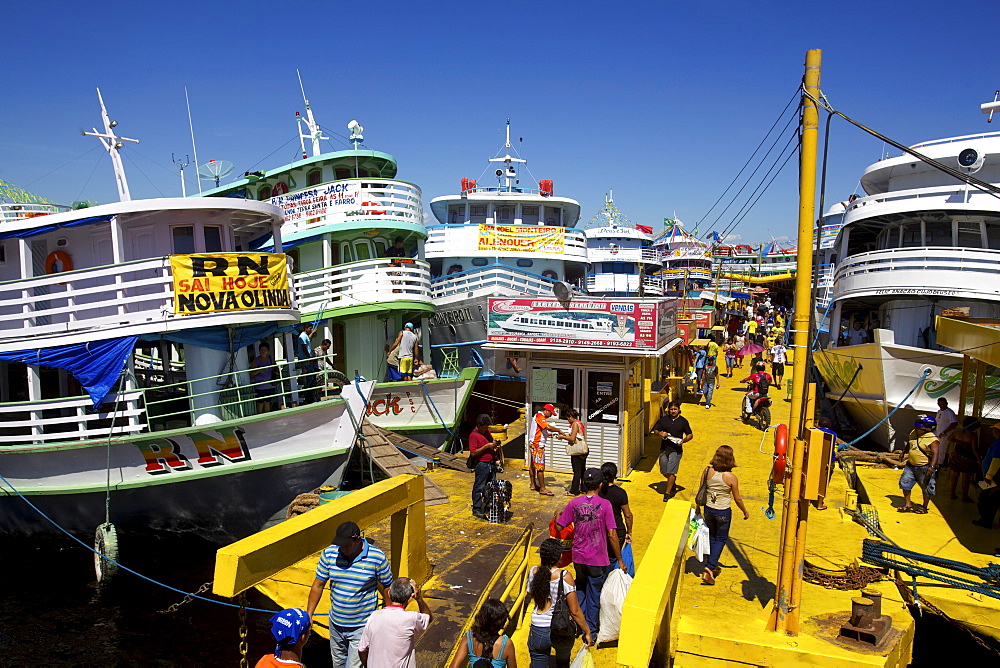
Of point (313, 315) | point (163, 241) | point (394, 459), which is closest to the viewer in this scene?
point (163, 241)

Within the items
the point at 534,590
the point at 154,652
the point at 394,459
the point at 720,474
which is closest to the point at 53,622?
the point at 154,652

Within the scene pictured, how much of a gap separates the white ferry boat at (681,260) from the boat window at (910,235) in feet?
88.6

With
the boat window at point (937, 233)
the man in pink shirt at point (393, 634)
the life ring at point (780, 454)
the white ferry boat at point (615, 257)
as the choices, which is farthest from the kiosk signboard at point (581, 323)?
the white ferry boat at point (615, 257)

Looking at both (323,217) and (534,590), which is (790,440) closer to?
(534,590)

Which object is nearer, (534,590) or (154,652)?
(534,590)

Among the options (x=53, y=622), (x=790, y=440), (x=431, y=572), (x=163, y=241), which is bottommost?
(x=53, y=622)

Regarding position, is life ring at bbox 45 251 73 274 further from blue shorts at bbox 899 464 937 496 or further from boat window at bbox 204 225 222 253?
blue shorts at bbox 899 464 937 496

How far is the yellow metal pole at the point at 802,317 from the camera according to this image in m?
5.69

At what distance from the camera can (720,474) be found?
23.6 feet

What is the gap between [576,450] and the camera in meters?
10.6

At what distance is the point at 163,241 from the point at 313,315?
4.76 m

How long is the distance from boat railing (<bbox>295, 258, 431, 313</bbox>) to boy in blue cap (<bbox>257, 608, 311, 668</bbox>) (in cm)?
1177

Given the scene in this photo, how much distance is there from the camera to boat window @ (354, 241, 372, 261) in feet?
56.5

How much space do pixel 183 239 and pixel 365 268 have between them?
194 inches
